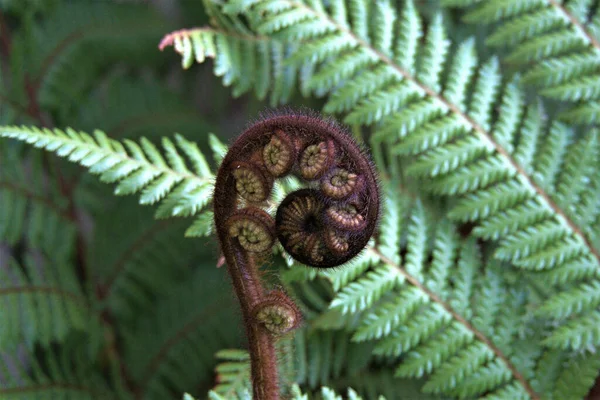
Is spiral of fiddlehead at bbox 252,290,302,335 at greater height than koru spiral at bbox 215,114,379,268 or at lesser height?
lesser

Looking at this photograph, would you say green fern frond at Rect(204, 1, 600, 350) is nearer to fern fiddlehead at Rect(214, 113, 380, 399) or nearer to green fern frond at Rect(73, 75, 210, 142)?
fern fiddlehead at Rect(214, 113, 380, 399)

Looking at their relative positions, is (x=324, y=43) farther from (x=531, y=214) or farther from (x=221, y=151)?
(x=531, y=214)

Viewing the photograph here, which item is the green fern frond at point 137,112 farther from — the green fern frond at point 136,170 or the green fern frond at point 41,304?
Answer: the green fern frond at point 136,170

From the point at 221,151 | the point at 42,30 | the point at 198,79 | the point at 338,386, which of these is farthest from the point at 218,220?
the point at 198,79

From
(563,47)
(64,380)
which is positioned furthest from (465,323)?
(64,380)

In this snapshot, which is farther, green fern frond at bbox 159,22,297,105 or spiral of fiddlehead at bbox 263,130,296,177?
green fern frond at bbox 159,22,297,105

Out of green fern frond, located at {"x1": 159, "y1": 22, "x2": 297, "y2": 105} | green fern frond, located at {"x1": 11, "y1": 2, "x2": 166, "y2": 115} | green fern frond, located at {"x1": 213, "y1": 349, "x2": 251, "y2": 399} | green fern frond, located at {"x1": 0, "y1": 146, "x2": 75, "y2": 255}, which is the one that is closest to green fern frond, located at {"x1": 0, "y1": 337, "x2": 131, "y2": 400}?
green fern frond, located at {"x1": 0, "y1": 146, "x2": 75, "y2": 255}

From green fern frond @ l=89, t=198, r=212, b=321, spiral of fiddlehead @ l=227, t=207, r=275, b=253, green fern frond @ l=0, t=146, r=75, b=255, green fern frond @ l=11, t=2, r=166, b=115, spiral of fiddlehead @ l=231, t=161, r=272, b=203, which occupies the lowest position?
spiral of fiddlehead @ l=227, t=207, r=275, b=253
